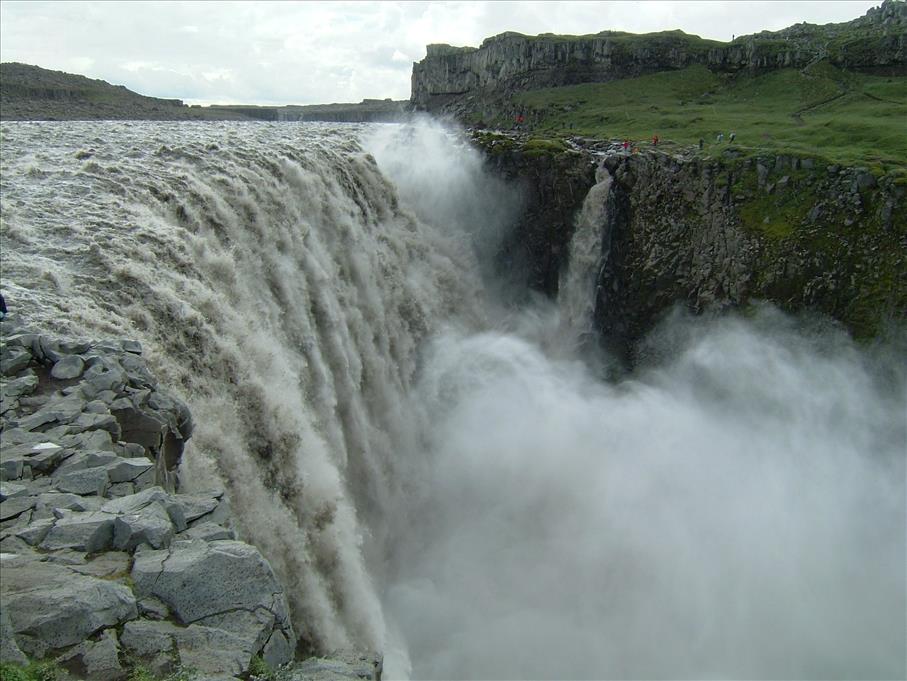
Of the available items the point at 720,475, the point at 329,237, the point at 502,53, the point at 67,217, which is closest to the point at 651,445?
the point at 720,475

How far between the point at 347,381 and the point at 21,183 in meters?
11.4

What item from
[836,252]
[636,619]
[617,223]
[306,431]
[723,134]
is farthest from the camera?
[723,134]

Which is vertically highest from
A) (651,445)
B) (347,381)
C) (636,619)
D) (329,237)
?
(329,237)

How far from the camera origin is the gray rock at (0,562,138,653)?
6.74 m

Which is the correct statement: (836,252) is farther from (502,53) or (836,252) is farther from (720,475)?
(502,53)

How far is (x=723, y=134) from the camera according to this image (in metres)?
48.6

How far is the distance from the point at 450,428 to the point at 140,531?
897 inches

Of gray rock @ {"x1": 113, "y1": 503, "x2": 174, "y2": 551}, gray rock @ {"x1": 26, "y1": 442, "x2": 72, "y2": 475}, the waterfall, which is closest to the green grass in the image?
the waterfall

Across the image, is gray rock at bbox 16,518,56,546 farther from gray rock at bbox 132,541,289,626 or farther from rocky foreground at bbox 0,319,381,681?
gray rock at bbox 132,541,289,626

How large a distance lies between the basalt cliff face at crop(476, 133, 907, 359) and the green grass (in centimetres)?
251

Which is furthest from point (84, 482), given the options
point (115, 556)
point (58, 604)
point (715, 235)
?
point (715, 235)

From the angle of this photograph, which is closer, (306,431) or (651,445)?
(306,431)

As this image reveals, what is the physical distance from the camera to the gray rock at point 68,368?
11.4 meters

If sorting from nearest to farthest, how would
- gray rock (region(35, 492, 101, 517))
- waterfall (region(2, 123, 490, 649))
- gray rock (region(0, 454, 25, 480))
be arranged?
gray rock (region(35, 492, 101, 517)) → gray rock (region(0, 454, 25, 480)) → waterfall (region(2, 123, 490, 649))
